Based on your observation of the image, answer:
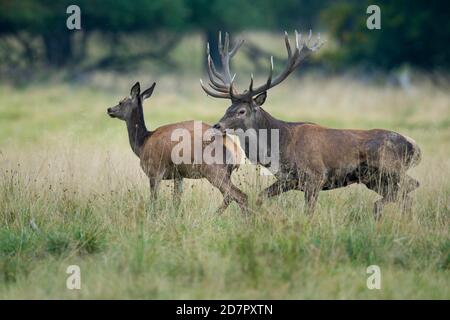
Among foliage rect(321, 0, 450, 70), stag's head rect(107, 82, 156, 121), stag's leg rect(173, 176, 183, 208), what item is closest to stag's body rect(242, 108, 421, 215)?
stag's leg rect(173, 176, 183, 208)

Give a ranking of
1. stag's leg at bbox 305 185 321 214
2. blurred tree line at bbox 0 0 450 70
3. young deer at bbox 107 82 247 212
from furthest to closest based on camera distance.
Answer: blurred tree line at bbox 0 0 450 70 < young deer at bbox 107 82 247 212 < stag's leg at bbox 305 185 321 214

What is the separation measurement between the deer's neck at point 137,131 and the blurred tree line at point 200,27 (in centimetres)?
1951

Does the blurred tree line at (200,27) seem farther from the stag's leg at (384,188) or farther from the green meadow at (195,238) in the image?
the stag's leg at (384,188)

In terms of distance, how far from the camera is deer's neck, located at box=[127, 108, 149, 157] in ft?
34.8

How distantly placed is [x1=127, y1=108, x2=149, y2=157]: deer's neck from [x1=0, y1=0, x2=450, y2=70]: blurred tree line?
19510 mm

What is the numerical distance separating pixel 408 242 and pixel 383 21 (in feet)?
72.2

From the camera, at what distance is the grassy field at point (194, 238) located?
23.7ft

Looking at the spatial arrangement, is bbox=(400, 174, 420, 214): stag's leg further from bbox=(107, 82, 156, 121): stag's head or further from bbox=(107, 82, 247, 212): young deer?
bbox=(107, 82, 156, 121): stag's head

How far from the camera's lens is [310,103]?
23625 mm

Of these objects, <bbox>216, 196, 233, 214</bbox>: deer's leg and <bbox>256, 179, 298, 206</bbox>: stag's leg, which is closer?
<bbox>256, 179, 298, 206</bbox>: stag's leg

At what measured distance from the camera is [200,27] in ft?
116

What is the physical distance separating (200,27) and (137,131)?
2527 cm
